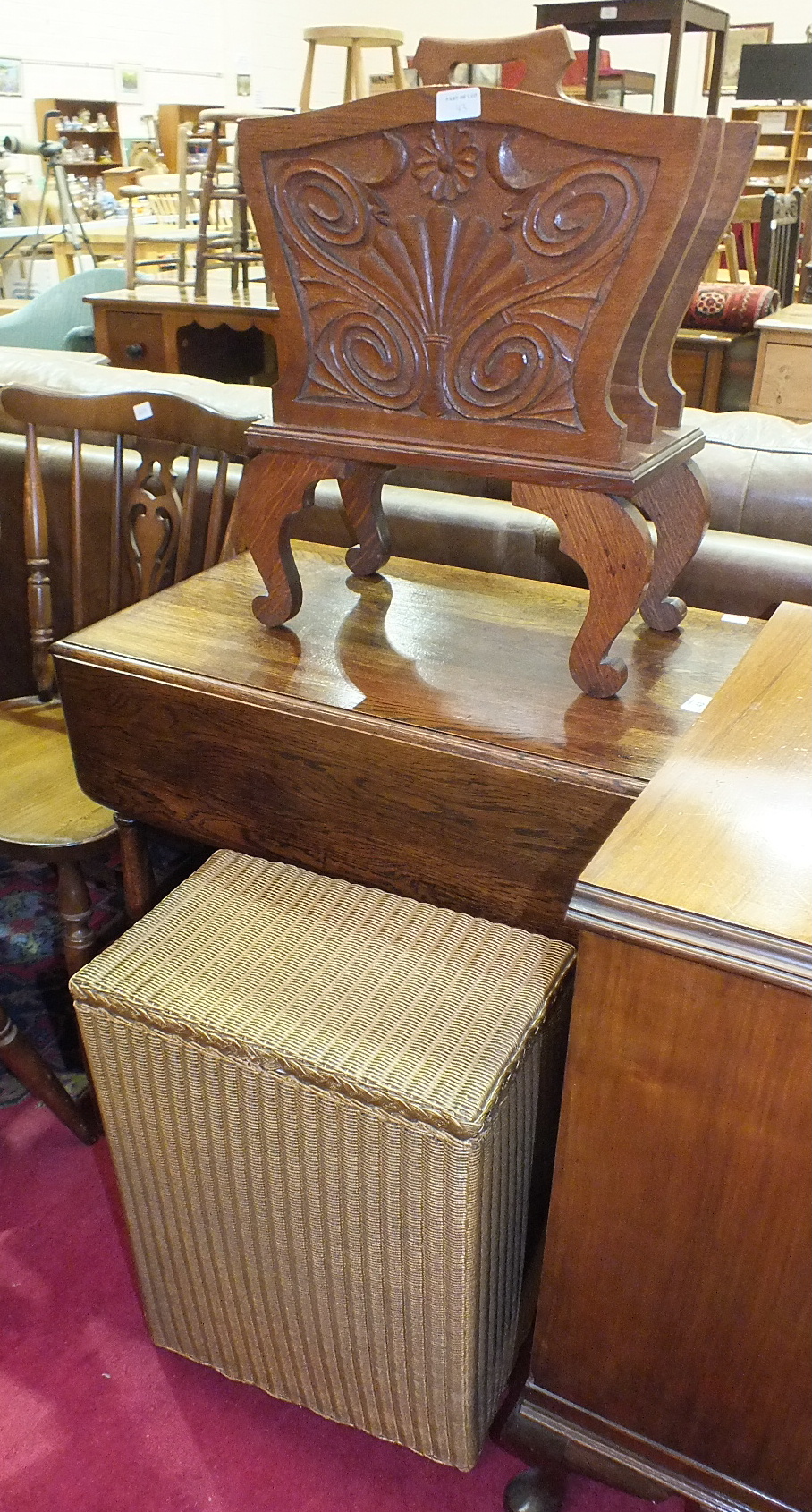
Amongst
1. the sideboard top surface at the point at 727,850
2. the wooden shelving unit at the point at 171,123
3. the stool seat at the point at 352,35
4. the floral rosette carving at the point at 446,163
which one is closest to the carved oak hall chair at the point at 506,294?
the floral rosette carving at the point at 446,163

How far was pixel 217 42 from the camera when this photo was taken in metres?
8.75

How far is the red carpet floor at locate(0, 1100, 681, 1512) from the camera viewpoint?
109 centimetres

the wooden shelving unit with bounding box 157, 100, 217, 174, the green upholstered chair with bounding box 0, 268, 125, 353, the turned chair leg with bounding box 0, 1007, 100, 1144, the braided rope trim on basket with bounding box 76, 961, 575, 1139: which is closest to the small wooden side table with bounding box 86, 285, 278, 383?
the green upholstered chair with bounding box 0, 268, 125, 353

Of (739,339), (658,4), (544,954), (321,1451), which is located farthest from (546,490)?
(739,339)

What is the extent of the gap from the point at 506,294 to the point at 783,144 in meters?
8.59

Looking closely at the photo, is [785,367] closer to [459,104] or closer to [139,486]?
[139,486]

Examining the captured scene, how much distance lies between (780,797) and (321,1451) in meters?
0.87

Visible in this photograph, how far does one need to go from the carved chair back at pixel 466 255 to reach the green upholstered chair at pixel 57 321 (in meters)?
3.91

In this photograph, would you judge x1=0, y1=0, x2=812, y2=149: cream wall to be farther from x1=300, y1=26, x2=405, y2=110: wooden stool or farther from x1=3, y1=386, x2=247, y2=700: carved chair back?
x1=3, y1=386, x2=247, y2=700: carved chair back

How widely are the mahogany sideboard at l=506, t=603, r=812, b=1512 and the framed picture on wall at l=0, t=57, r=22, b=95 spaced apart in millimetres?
8205

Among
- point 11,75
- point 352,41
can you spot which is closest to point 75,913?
point 352,41

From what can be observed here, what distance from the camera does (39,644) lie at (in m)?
1.72

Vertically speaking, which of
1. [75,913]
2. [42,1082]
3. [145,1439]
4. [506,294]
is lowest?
[145,1439]

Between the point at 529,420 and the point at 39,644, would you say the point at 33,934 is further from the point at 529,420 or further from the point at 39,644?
the point at 529,420
